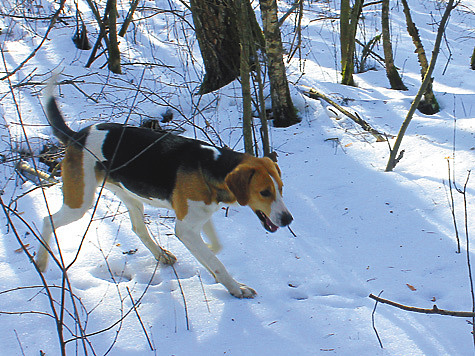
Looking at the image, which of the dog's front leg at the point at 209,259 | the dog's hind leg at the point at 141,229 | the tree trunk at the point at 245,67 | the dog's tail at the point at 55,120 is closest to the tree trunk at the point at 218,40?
the tree trunk at the point at 245,67

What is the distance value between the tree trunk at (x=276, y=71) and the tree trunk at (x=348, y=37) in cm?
257

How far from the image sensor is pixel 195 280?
357cm

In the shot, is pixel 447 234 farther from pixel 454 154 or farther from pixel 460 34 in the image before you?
pixel 460 34

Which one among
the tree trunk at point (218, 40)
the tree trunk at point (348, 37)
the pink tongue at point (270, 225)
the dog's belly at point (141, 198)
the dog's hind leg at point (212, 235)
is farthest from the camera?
the tree trunk at point (348, 37)

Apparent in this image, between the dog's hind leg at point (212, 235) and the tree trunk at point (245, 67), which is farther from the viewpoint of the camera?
the tree trunk at point (245, 67)

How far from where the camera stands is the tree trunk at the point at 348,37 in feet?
27.5

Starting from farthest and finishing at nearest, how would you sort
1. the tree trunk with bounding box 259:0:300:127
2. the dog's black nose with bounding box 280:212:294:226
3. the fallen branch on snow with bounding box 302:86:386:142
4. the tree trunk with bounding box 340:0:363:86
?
the tree trunk with bounding box 340:0:363:86 → the fallen branch on snow with bounding box 302:86:386:142 → the tree trunk with bounding box 259:0:300:127 → the dog's black nose with bounding box 280:212:294:226

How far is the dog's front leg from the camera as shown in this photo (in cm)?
328

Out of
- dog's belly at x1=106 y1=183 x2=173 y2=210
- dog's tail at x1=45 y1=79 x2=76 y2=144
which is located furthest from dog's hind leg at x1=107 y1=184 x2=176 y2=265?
dog's tail at x1=45 y1=79 x2=76 y2=144

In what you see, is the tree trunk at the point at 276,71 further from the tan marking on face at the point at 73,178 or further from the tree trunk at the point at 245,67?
the tan marking on face at the point at 73,178

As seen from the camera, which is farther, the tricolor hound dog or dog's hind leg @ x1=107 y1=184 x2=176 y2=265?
dog's hind leg @ x1=107 y1=184 x2=176 y2=265

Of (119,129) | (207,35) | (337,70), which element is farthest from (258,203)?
(337,70)

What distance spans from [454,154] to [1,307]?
450 centimetres

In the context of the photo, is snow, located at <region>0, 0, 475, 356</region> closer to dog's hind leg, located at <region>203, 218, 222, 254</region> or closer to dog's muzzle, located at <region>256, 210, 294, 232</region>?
dog's hind leg, located at <region>203, 218, 222, 254</region>
